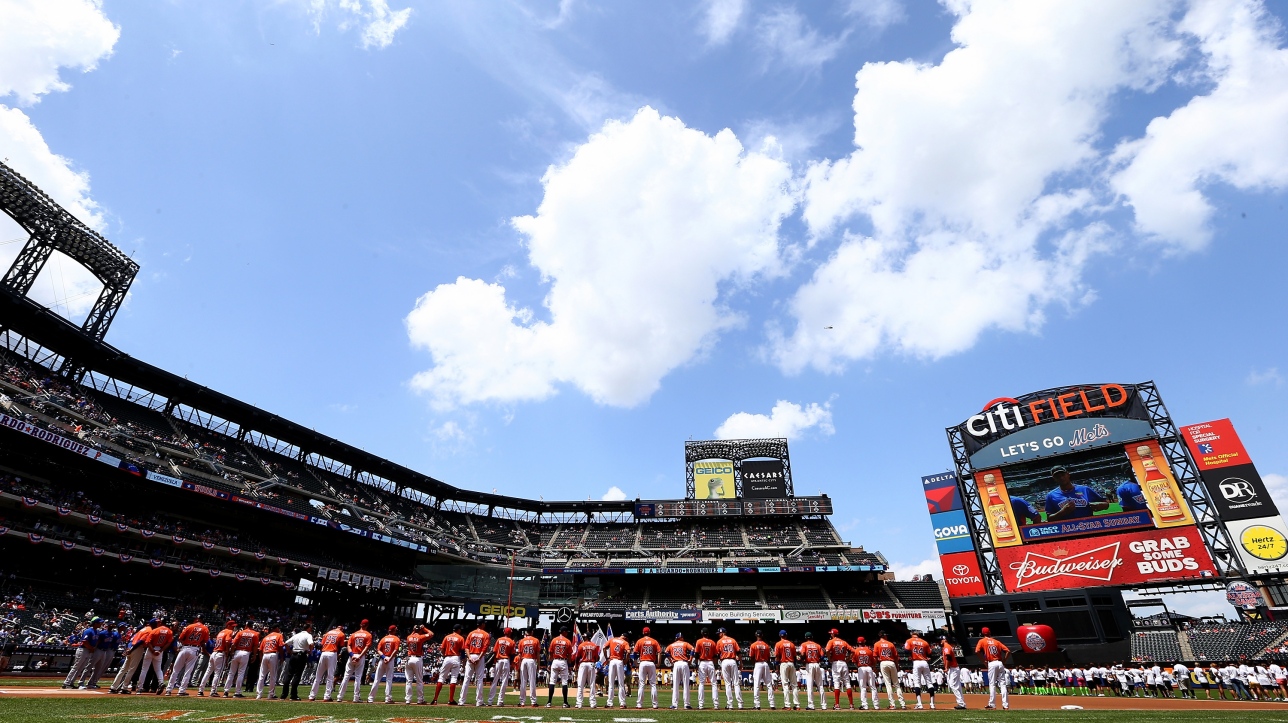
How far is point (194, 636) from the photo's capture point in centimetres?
1465

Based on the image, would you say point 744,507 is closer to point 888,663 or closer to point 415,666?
point 888,663

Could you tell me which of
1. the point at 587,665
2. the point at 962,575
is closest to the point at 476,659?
the point at 587,665

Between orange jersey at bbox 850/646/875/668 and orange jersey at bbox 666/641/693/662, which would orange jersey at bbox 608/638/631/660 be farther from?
orange jersey at bbox 850/646/875/668

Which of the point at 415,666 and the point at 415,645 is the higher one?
the point at 415,645

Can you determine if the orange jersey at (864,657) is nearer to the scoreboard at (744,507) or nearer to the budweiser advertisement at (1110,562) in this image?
the budweiser advertisement at (1110,562)

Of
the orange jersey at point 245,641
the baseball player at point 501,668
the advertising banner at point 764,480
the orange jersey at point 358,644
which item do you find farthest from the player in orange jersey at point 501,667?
the advertising banner at point 764,480

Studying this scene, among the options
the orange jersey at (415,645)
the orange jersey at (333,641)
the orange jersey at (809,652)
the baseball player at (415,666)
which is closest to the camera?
the baseball player at (415,666)

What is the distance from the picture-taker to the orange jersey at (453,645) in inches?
584

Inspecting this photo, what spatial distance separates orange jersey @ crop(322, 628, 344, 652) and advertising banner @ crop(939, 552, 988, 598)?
143 feet

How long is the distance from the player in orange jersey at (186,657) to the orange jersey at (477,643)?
6.06 m

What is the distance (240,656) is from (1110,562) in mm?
48955

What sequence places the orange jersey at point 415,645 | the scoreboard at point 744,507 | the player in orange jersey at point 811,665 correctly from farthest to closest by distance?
1. the scoreboard at point 744,507
2. the player in orange jersey at point 811,665
3. the orange jersey at point 415,645

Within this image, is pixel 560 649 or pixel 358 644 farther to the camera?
pixel 560 649

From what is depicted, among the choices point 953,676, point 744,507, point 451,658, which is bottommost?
point 953,676
